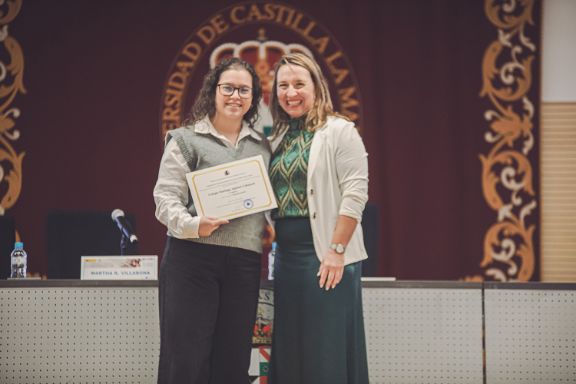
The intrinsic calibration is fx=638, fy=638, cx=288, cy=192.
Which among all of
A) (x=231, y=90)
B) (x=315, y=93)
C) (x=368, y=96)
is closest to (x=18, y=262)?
(x=231, y=90)

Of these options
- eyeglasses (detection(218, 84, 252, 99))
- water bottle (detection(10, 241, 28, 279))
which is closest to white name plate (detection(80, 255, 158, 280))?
water bottle (detection(10, 241, 28, 279))

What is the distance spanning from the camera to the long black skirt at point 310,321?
225 cm

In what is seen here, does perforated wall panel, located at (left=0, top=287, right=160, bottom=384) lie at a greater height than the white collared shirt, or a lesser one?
lesser

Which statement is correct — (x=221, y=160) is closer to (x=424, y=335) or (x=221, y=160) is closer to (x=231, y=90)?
(x=231, y=90)

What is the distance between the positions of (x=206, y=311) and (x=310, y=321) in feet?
1.21

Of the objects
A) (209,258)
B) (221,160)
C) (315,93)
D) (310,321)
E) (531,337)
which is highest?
(315,93)

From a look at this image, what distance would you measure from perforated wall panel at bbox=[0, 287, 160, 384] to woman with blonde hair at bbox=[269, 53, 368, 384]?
743 mm

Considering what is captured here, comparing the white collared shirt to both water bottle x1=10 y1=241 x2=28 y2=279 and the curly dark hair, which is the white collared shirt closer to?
the curly dark hair

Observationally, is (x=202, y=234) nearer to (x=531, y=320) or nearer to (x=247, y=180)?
(x=247, y=180)

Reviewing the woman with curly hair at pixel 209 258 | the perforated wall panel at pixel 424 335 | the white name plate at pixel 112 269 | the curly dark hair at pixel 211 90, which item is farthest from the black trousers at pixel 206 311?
the perforated wall panel at pixel 424 335

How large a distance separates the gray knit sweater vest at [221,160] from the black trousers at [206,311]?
3cm

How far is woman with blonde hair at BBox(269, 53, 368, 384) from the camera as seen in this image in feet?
7.36

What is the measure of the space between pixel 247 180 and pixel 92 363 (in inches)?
45.9

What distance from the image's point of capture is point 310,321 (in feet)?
7.42
